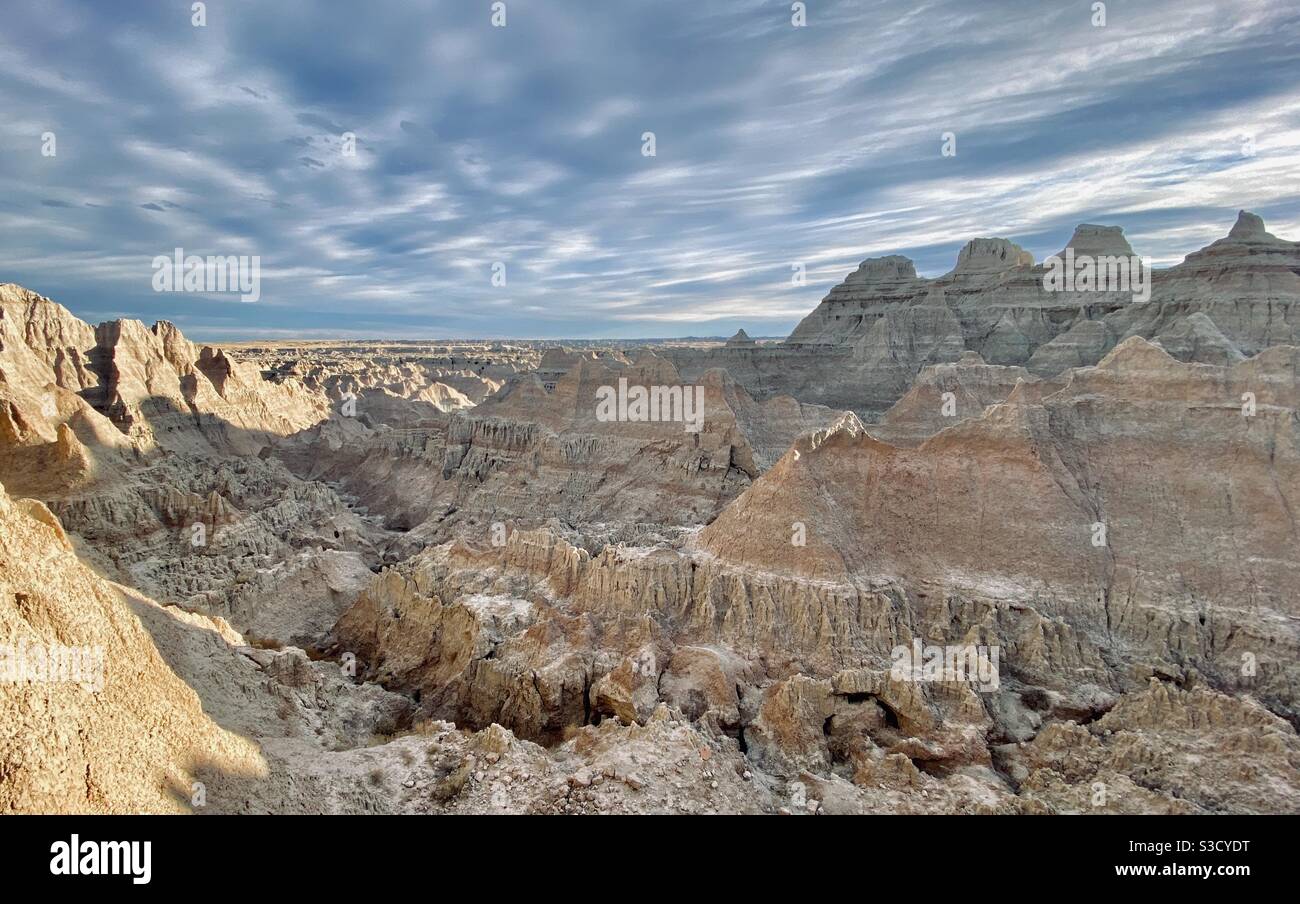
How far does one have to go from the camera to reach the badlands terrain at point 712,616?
12656 mm

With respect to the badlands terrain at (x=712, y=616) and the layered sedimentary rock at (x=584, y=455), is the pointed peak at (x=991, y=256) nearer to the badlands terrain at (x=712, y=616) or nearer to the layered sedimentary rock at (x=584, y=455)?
the badlands terrain at (x=712, y=616)

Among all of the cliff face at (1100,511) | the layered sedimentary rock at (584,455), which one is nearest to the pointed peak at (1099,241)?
the layered sedimentary rock at (584,455)

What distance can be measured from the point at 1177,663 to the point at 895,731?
9499 mm

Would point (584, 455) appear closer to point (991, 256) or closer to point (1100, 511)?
point (1100, 511)

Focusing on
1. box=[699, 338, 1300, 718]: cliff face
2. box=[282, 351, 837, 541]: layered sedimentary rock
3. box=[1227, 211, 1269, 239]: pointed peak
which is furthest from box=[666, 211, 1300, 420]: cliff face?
box=[699, 338, 1300, 718]: cliff face

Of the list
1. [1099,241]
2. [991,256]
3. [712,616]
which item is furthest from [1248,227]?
[712,616]

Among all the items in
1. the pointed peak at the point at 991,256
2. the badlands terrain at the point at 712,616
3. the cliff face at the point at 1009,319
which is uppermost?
the pointed peak at the point at 991,256

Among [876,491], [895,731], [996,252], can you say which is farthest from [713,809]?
[996,252]

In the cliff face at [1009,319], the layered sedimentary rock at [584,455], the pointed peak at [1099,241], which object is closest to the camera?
the layered sedimentary rock at [584,455]

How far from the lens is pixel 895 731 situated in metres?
18.5

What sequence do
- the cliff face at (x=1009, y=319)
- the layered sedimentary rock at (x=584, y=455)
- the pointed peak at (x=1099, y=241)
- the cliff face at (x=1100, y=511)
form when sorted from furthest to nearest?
the pointed peak at (x=1099, y=241) < the cliff face at (x=1009, y=319) < the layered sedimentary rock at (x=584, y=455) < the cliff face at (x=1100, y=511)

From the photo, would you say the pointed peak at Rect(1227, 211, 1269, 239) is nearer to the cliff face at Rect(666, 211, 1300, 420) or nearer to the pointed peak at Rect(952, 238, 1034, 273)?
the cliff face at Rect(666, 211, 1300, 420)

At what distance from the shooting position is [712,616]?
22547 mm

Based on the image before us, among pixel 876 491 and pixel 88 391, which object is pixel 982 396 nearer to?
pixel 876 491
